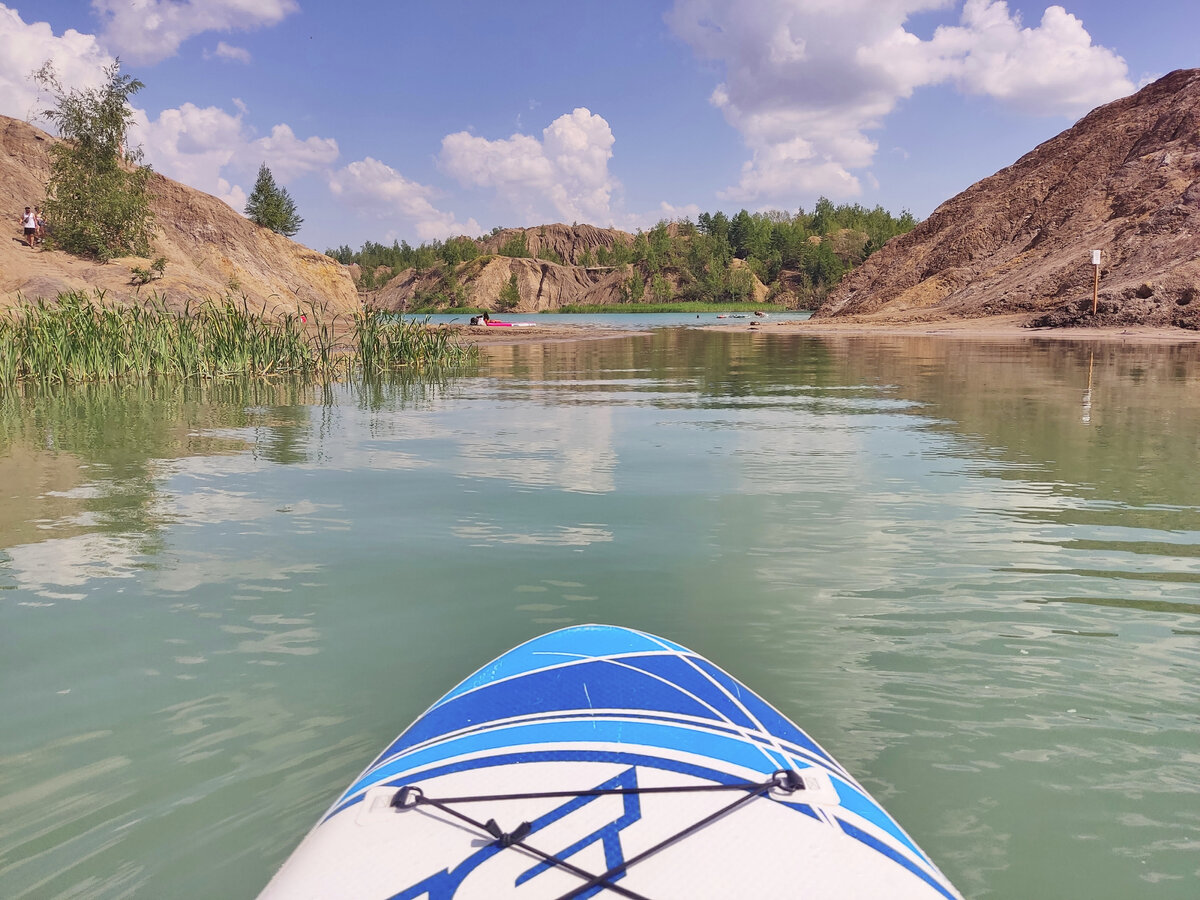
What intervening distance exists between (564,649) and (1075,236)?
140ft

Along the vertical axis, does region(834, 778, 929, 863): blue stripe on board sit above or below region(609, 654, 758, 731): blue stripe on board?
below

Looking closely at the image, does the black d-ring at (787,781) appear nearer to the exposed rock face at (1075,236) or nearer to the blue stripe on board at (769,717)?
the blue stripe on board at (769,717)

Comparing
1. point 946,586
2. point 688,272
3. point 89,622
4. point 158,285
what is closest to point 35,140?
point 158,285

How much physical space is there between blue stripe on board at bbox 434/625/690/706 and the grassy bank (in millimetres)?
13172

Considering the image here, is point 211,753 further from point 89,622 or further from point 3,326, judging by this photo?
point 3,326

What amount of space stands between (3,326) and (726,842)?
49.8ft

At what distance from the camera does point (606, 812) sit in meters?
1.99

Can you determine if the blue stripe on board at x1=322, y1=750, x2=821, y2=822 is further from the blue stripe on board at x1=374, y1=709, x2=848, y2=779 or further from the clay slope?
the clay slope

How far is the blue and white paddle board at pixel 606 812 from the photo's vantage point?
1790 millimetres

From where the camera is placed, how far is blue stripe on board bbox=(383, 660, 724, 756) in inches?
97.9

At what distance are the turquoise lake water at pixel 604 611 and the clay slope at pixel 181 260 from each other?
52.5 feet

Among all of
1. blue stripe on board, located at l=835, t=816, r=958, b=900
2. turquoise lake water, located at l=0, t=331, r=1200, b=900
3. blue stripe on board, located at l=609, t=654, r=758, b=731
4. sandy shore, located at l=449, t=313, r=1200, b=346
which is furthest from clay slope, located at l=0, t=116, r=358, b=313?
blue stripe on board, located at l=835, t=816, r=958, b=900

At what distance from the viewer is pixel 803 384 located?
15.5 metres

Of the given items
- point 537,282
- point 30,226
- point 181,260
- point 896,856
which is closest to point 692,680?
point 896,856
